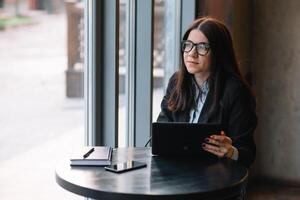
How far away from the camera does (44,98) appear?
2.39m

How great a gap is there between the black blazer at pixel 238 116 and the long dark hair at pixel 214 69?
28mm

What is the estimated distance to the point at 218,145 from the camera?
202 cm

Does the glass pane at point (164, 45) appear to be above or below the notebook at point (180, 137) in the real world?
above

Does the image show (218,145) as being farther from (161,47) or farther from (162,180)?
(161,47)

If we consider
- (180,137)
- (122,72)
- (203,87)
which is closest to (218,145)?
(180,137)

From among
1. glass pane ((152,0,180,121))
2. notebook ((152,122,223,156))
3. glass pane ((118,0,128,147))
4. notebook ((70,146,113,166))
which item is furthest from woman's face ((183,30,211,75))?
glass pane ((152,0,180,121))

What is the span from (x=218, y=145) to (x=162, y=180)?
35 centimetres

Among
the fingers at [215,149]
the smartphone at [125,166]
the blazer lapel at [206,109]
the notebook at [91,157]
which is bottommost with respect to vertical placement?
the smartphone at [125,166]

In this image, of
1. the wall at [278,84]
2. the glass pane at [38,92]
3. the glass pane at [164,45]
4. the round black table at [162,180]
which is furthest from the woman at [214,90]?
the wall at [278,84]

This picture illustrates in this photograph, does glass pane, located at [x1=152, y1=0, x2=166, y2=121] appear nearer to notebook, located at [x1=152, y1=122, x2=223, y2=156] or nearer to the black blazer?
the black blazer

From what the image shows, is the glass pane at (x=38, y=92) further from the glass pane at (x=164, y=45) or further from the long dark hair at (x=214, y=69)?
the glass pane at (x=164, y=45)

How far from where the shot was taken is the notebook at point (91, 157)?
192 cm

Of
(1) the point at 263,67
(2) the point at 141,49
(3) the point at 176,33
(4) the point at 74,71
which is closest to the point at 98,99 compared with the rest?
(4) the point at 74,71

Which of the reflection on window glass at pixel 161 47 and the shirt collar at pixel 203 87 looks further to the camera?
the reflection on window glass at pixel 161 47
